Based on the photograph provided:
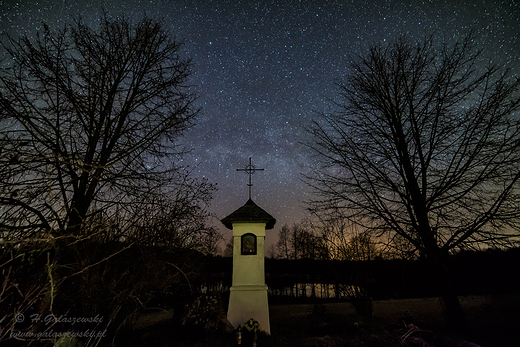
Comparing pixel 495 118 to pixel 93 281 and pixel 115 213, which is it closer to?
pixel 115 213

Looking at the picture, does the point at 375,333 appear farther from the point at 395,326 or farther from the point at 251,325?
the point at 251,325

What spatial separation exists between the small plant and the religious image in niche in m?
2.26

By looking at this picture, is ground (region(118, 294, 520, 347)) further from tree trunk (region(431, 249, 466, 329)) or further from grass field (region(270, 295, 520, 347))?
tree trunk (region(431, 249, 466, 329))

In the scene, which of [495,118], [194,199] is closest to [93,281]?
[194,199]

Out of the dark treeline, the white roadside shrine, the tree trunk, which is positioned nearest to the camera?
the tree trunk

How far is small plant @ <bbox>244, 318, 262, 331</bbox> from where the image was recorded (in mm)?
7357

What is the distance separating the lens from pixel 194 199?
211 inches

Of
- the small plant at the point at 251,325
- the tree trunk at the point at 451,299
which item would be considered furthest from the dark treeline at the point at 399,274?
the small plant at the point at 251,325

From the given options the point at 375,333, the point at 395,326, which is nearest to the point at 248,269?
the point at 375,333

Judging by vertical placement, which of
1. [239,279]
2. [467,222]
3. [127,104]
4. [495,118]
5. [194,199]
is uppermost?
[127,104]

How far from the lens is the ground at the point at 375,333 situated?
4898mm

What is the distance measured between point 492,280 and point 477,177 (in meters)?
18.7

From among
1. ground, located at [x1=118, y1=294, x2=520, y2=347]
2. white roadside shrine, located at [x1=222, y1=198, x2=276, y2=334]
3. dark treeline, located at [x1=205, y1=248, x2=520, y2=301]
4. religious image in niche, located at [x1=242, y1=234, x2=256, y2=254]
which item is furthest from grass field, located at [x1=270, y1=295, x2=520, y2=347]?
religious image in niche, located at [x1=242, y1=234, x2=256, y2=254]

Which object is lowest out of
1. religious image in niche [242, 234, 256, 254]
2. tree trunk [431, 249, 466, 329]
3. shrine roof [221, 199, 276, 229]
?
tree trunk [431, 249, 466, 329]
